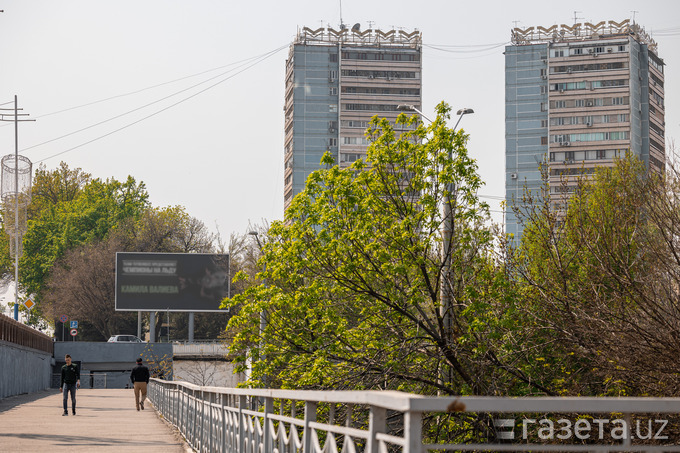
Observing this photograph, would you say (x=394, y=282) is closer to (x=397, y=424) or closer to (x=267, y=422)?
(x=397, y=424)

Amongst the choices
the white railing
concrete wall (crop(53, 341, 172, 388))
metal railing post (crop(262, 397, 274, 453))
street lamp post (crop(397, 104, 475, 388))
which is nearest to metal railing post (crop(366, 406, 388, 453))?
the white railing

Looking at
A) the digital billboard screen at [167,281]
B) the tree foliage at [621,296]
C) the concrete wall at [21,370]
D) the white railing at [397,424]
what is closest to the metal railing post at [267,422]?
the white railing at [397,424]

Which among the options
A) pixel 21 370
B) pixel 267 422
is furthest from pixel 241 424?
pixel 21 370

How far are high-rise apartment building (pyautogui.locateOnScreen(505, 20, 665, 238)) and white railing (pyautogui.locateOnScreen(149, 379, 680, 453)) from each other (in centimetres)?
10304

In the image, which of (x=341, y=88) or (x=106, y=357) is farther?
(x=341, y=88)

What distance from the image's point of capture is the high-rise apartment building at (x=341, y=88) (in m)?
113

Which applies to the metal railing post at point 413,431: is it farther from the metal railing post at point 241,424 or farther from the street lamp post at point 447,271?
the street lamp post at point 447,271

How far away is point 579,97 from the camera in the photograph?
11331 cm

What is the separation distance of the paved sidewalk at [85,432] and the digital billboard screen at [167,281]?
3473cm

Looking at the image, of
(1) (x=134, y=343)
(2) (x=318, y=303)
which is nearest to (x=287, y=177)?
(1) (x=134, y=343)

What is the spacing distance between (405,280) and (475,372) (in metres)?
2.34

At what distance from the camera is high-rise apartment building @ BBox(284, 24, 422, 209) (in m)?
113

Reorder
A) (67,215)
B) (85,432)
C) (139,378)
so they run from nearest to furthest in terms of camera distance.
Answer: (85,432), (139,378), (67,215)

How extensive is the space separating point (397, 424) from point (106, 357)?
59.3 metres
